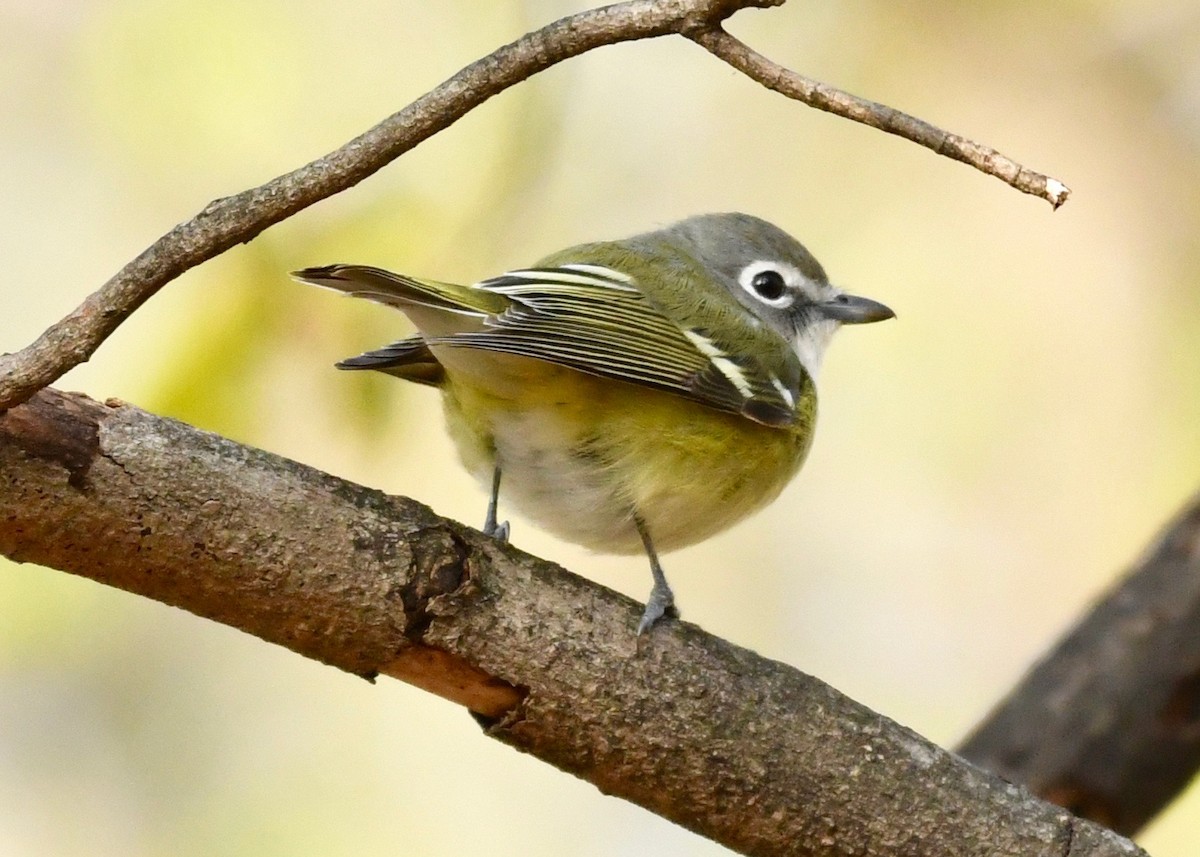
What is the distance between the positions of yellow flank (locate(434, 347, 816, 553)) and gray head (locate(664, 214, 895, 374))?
1.10m

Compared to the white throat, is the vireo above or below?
below

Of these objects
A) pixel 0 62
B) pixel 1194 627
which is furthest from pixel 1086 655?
pixel 0 62

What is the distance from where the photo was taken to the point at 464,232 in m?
4.29

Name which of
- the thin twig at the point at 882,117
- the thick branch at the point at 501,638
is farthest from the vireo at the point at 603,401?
the thin twig at the point at 882,117

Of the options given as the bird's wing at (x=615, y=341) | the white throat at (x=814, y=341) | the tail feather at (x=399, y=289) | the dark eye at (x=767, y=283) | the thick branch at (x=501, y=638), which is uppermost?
the dark eye at (x=767, y=283)

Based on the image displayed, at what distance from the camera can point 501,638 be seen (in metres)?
2.68

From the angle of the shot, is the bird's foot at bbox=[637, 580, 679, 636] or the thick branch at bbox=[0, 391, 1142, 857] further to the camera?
the bird's foot at bbox=[637, 580, 679, 636]

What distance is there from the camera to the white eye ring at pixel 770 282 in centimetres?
479

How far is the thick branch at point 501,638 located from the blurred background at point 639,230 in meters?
1.48

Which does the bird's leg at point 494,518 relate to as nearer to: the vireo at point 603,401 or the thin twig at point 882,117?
the vireo at point 603,401

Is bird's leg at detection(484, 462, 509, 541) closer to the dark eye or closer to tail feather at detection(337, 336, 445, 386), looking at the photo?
tail feather at detection(337, 336, 445, 386)

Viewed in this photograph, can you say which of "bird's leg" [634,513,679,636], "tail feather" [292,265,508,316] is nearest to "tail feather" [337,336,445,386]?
"tail feather" [292,265,508,316]

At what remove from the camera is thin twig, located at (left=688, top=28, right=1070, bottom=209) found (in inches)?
89.4

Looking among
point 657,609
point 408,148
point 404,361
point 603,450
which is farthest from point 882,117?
point 404,361
